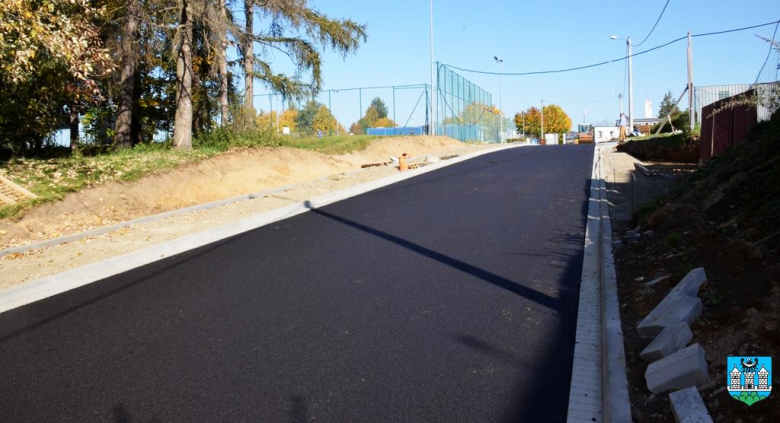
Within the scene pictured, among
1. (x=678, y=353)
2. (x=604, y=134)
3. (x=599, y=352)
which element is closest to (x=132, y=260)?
(x=599, y=352)

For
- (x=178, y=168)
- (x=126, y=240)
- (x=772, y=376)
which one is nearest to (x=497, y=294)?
(x=772, y=376)

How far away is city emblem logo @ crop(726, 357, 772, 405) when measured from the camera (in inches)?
140

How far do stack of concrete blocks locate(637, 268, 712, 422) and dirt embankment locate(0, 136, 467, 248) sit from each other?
10751 millimetres

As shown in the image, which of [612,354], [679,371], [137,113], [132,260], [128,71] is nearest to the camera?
[679,371]

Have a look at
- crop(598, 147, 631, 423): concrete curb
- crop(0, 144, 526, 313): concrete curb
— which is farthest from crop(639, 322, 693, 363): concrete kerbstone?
crop(0, 144, 526, 313): concrete curb

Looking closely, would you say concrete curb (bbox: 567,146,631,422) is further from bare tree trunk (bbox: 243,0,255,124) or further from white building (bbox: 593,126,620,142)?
white building (bbox: 593,126,620,142)

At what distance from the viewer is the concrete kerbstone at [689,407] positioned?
348 centimetres

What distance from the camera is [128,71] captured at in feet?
69.9

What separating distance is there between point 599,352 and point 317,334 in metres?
2.56

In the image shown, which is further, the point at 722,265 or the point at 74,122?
the point at 74,122

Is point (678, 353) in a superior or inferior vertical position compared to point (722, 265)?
inferior

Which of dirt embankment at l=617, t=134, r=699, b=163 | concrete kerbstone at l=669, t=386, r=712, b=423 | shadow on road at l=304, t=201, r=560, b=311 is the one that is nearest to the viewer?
concrete kerbstone at l=669, t=386, r=712, b=423

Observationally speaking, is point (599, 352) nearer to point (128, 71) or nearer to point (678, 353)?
point (678, 353)

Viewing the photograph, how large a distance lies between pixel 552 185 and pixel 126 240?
1069 centimetres
